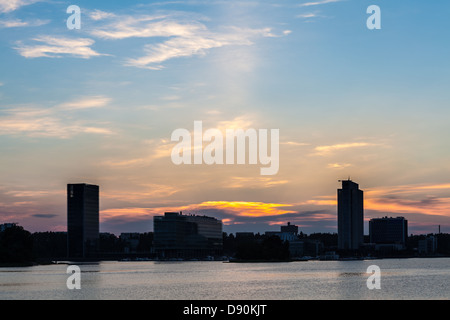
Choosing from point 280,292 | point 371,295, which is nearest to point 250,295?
point 280,292
